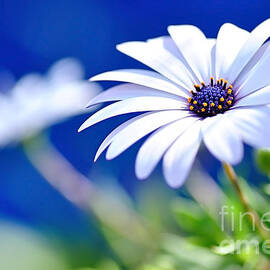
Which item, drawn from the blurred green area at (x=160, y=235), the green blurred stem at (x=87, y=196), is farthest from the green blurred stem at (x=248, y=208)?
the green blurred stem at (x=87, y=196)

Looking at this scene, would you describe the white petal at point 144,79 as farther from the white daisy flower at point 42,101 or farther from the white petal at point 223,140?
the white daisy flower at point 42,101

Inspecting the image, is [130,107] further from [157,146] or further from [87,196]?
[87,196]

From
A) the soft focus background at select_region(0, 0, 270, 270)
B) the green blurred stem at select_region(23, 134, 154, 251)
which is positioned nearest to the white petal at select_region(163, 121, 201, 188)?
the green blurred stem at select_region(23, 134, 154, 251)

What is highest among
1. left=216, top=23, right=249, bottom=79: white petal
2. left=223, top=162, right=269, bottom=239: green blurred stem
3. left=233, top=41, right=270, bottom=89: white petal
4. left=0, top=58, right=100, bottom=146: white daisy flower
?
left=0, top=58, right=100, bottom=146: white daisy flower

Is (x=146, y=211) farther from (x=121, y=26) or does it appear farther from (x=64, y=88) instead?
(x=121, y=26)

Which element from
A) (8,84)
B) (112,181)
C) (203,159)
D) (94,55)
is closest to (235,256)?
(203,159)

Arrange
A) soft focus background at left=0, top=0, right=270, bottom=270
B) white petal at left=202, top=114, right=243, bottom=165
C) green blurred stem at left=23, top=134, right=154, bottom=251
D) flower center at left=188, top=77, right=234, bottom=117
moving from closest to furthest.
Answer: white petal at left=202, top=114, right=243, bottom=165, flower center at left=188, top=77, right=234, bottom=117, green blurred stem at left=23, top=134, right=154, bottom=251, soft focus background at left=0, top=0, right=270, bottom=270

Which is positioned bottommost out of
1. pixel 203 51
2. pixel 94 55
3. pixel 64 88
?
pixel 203 51

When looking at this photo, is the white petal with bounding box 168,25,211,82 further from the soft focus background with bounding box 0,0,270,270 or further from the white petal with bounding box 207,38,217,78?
the soft focus background with bounding box 0,0,270,270
